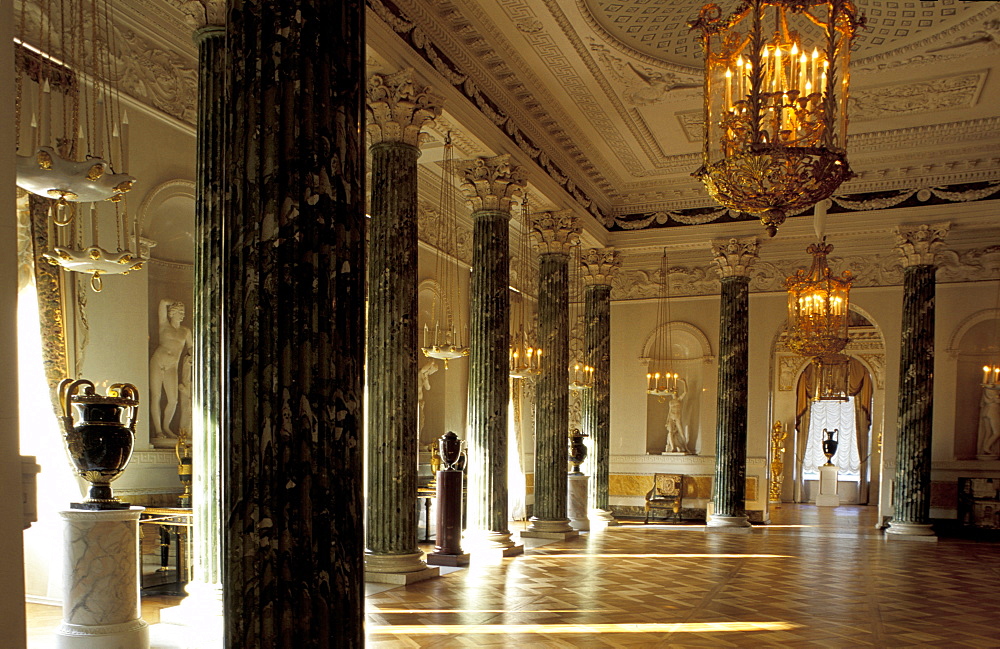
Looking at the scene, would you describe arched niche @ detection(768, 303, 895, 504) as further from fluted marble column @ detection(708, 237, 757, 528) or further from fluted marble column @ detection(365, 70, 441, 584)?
fluted marble column @ detection(365, 70, 441, 584)

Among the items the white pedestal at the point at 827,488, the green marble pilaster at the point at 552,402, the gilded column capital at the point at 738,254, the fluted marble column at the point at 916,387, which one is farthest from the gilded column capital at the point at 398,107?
the white pedestal at the point at 827,488

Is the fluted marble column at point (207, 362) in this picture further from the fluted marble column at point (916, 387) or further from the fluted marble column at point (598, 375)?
the fluted marble column at point (916, 387)

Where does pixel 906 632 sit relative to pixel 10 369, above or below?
below

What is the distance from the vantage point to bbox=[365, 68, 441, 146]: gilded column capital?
29.8ft

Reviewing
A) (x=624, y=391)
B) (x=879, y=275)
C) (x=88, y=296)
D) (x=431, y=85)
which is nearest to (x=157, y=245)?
(x=88, y=296)

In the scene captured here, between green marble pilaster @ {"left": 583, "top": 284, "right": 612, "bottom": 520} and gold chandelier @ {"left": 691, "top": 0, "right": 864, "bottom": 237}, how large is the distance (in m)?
10.8

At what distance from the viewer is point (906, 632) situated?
301 inches

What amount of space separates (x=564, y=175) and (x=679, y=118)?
2.22 meters

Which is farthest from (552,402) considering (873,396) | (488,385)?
(873,396)

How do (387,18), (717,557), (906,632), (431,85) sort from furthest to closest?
1. (717,557)
2. (431,85)
3. (387,18)
4. (906,632)

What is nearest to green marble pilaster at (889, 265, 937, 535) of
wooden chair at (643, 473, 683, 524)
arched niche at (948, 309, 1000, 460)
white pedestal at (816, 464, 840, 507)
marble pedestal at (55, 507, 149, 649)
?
arched niche at (948, 309, 1000, 460)

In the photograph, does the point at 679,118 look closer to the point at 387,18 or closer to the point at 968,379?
the point at 387,18

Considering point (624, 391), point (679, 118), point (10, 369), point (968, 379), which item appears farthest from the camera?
point (624, 391)

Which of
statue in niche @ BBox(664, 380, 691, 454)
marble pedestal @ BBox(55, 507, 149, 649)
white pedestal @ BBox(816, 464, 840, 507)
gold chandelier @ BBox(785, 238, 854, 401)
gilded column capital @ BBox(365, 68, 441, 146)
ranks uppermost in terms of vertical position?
gilded column capital @ BBox(365, 68, 441, 146)
